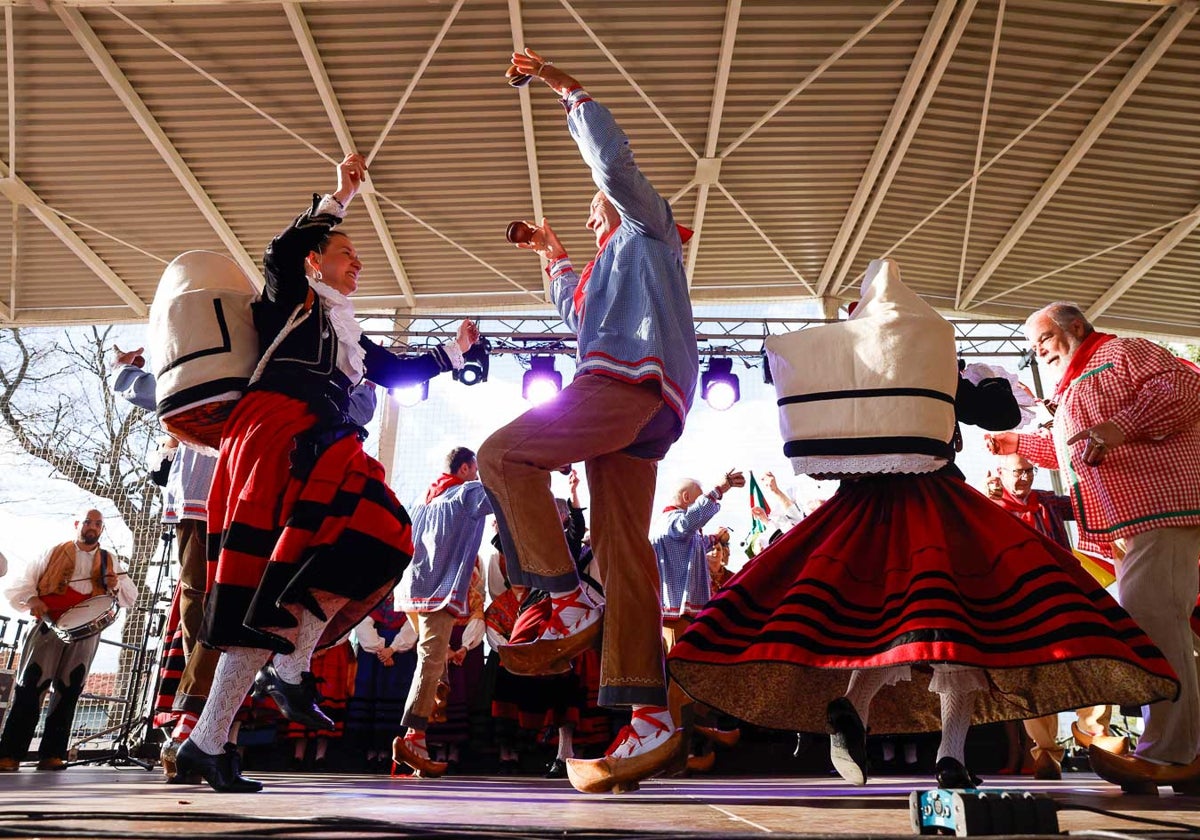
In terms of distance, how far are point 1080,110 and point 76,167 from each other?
834cm

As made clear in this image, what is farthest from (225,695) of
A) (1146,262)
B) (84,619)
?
(1146,262)

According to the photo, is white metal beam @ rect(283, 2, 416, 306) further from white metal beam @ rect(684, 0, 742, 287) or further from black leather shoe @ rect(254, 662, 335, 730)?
black leather shoe @ rect(254, 662, 335, 730)

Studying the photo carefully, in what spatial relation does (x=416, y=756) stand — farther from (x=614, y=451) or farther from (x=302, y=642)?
(x=614, y=451)

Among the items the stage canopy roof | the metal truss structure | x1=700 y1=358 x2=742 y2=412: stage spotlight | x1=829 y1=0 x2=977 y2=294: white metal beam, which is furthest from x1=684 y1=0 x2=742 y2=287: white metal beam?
x1=829 y1=0 x2=977 y2=294: white metal beam

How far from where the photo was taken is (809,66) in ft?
24.0

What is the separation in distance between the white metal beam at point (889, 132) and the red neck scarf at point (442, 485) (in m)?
4.86

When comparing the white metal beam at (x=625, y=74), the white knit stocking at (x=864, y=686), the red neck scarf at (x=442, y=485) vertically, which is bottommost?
the white knit stocking at (x=864, y=686)

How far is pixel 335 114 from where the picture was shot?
7414 millimetres

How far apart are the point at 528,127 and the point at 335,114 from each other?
5.05 feet

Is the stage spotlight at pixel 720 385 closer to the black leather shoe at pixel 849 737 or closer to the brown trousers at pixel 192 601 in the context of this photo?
the brown trousers at pixel 192 601

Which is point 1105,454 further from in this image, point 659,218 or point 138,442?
point 138,442

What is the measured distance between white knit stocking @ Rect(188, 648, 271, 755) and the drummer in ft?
12.1

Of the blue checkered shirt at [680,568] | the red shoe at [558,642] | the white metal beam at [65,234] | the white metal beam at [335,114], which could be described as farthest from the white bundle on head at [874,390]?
the white metal beam at [65,234]

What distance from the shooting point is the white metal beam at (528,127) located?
6.73 meters
